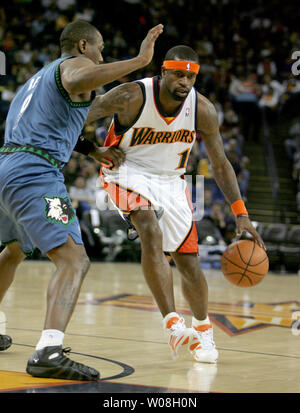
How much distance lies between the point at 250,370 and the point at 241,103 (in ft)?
48.6

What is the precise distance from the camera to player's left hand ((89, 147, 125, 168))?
4914 mm

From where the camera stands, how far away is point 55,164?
3.98 meters

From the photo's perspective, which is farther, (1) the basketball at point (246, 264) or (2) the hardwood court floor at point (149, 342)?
(1) the basketball at point (246, 264)

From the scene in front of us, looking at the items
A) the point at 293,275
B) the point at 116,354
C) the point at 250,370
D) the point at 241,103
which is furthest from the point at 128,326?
the point at 241,103

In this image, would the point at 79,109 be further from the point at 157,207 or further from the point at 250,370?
the point at 250,370

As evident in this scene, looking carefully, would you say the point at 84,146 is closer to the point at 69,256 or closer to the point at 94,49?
the point at 94,49

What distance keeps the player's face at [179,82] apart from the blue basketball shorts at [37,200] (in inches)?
50.8

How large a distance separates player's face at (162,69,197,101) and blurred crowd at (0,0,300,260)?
27.6 feet

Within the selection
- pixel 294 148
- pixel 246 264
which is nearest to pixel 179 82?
pixel 246 264

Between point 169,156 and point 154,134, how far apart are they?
0.63ft

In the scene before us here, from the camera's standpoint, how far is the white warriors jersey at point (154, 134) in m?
5.05

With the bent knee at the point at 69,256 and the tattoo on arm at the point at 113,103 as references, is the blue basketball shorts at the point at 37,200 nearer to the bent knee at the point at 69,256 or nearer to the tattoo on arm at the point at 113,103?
the bent knee at the point at 69,256

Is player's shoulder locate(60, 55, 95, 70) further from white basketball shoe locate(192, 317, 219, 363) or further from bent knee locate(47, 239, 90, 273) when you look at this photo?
white basketball shoe locate(192, 317, 219, 363)

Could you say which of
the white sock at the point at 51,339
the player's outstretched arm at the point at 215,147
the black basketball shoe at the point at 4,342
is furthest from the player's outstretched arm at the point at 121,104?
the white sock at the point at 51,339
